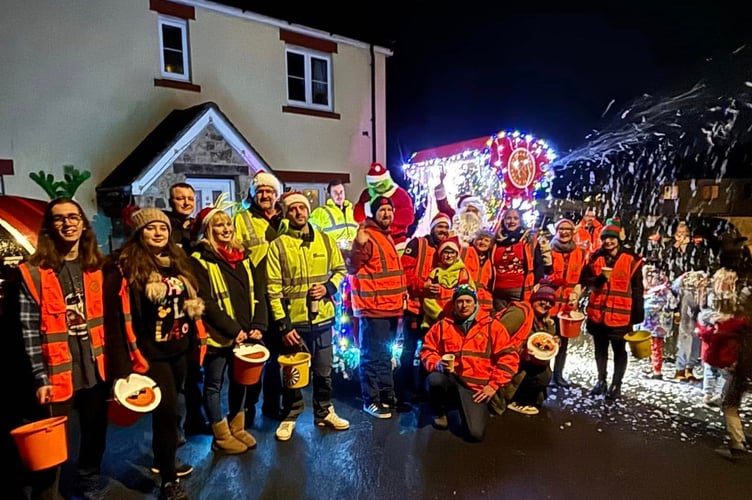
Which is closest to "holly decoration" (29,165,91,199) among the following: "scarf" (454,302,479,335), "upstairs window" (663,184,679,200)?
"scarf" (454,302,479,335)

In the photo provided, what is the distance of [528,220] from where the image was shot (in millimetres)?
7508

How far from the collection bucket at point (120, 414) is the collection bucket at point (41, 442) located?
0.36 meters

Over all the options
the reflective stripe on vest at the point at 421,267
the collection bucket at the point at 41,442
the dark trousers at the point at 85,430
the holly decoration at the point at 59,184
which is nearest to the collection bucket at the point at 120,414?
the dark trousers at the point at 85,430

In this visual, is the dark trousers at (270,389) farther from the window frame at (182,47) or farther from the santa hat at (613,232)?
the window frame at (182,47)

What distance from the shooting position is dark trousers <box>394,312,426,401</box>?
5391 mm

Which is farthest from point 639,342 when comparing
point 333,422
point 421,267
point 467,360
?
point 333,422

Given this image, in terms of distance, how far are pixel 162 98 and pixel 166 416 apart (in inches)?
310

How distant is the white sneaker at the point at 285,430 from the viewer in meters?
4.45

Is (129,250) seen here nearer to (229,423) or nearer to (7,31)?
(229,423)

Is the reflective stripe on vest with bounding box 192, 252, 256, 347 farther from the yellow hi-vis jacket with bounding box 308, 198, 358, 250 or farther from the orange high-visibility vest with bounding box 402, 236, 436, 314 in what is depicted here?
the yellow hi-vis jacket with bounding box 308, 198, 358, 250

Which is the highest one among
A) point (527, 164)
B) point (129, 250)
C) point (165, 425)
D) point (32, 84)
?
point (32, 84)

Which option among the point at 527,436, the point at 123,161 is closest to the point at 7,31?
the point at 123,161

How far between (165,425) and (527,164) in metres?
6.10

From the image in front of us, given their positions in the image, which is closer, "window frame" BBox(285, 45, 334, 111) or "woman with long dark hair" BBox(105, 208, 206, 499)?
"woman with long dark hair" BBox(105, 208, 206, 499)
